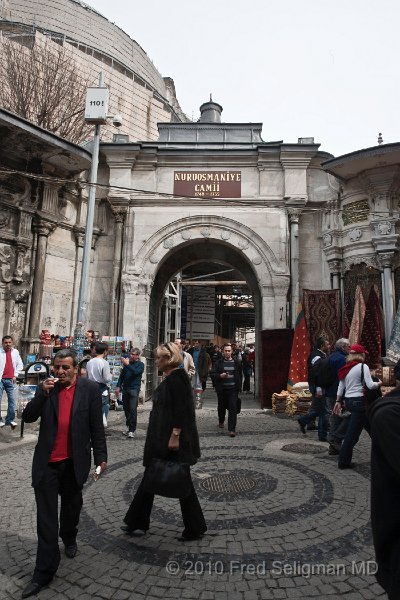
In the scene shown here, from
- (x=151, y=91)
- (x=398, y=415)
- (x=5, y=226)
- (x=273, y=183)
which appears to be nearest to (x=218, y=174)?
(x=273, y=183)

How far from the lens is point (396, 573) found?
1.38 metres

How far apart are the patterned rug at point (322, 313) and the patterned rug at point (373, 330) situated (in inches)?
31.3

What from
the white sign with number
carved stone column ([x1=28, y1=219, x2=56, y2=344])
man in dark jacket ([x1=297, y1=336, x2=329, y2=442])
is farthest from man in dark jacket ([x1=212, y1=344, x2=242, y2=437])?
the white sign with number

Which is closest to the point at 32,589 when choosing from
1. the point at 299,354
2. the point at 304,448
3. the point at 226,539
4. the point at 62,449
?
the point at 62,449

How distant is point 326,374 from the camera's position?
22.4ft

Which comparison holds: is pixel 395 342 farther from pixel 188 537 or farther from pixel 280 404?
pixel 188 537

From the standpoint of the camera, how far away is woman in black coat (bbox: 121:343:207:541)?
336 centimetres

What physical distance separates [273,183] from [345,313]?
487 centimetres

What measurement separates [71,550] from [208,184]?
11.6 meters

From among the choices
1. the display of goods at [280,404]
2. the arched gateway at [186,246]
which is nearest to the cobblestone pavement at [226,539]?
the display of goods at [280,404]

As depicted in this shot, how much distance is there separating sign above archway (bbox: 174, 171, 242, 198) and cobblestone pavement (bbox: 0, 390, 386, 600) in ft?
30.4

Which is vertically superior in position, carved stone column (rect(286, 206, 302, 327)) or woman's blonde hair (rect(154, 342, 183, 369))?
carved stone column (rect(286, 206, 302, 327))

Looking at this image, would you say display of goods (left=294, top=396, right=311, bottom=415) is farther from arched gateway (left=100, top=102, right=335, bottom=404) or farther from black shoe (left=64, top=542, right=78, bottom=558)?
black shoe (left=64, top=542, right=78, bottom=558)

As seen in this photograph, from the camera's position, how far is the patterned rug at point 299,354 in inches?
434
